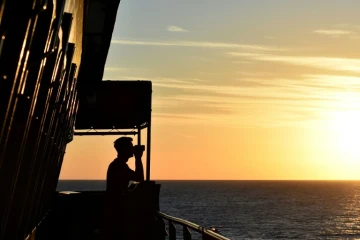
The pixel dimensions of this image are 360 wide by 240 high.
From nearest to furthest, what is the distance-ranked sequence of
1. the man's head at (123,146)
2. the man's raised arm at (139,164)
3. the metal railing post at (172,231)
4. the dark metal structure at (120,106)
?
the man's head at (123,146), the man's raised arm at (139,164), the metal railing post at (172,231), the dark metal structure at (120,106)

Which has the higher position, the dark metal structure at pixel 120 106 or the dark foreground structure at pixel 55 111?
the dark metal structure at pixel 120 106

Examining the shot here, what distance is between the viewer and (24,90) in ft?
14.2

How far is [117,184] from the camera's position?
26.2 feet

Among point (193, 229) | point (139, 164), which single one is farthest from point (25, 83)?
point (139, 164)

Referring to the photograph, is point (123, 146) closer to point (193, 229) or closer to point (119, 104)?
point (193, 229)

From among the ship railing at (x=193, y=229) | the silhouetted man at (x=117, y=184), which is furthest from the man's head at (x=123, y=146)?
the ship railing at (x=193, y=229)

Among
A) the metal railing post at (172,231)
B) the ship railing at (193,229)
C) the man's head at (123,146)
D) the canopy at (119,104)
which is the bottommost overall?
the ship railing at (193,229)

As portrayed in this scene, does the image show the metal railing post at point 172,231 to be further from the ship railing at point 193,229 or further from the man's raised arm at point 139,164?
the man's raised arm at point 139,164

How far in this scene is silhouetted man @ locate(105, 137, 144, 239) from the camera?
7.78 m

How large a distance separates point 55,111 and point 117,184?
1.22 metres

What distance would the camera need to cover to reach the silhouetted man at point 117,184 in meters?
7.78

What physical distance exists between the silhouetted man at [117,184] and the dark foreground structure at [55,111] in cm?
32

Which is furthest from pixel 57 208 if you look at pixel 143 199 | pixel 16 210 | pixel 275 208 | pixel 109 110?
pixel 275 208

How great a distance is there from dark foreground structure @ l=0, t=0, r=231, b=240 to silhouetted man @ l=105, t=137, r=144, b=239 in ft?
1.04
